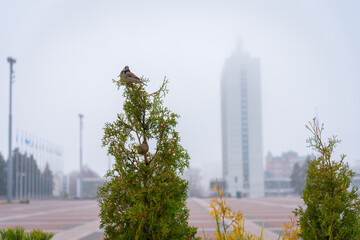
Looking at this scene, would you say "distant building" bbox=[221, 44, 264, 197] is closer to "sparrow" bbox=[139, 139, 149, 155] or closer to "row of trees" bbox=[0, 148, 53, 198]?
"row of trees" bbox=[0, 148, 53, 198]

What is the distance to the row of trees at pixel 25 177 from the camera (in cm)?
5244

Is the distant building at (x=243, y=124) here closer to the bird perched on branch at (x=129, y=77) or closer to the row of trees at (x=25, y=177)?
the row of trees at (x=25, y=177)

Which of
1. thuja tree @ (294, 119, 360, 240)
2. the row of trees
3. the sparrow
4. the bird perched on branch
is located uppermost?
the bird perched on branch

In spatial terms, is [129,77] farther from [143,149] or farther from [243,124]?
[243,124]

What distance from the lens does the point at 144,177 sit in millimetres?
4445

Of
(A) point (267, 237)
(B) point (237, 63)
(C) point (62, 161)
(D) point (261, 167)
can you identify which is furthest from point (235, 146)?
(A) point (267, 237)

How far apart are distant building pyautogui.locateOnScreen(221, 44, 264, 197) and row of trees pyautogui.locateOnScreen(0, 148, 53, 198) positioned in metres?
95.4

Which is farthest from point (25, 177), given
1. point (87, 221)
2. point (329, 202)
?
point (329, 202)

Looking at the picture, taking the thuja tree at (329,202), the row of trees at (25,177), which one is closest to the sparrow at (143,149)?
the thuja tree at (329,202)

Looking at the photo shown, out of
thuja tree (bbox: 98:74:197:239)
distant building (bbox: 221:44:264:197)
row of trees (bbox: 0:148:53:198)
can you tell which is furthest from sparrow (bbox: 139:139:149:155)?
distant building (bbox: 221:44:264:197)

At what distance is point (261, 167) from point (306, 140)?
146 metres

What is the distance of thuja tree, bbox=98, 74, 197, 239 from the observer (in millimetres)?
4250

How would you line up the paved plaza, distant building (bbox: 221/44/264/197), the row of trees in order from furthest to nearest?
distant building (bbox: 221/44/264/197) < the row of trees < the paved plaza

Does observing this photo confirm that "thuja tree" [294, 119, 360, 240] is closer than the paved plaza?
Yes
